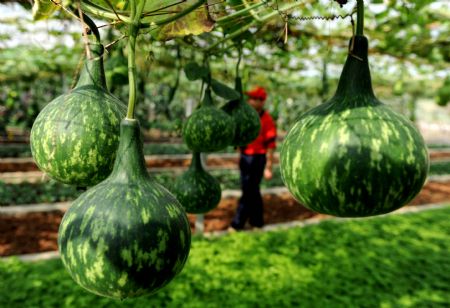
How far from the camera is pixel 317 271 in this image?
4953 millimetres

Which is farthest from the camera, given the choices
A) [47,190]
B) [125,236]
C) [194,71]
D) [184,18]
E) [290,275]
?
[47,190]

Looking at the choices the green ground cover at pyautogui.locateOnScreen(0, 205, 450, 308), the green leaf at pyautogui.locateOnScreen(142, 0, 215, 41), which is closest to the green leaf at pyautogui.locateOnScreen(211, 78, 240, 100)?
the green leaf at pyautogui.locateOnScreen(142, 0, 215, 41)

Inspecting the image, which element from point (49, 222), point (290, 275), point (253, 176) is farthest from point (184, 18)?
point (49, 222)

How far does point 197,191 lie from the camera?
6.38 ft

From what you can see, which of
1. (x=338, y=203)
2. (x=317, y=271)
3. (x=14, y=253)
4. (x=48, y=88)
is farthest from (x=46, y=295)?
(x=48, y=88)

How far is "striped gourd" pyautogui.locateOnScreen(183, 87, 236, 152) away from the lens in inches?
71.3

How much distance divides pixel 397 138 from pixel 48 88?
22.7m

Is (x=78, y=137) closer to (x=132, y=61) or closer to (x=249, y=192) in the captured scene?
(x=132, y=61)

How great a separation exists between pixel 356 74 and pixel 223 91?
37.3 inches

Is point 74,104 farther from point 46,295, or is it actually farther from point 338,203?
point 46,295

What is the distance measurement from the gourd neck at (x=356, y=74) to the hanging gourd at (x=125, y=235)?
21.3 inches

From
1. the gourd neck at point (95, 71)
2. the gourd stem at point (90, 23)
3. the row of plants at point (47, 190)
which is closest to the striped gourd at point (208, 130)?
the gourd neck at point (95, 71)

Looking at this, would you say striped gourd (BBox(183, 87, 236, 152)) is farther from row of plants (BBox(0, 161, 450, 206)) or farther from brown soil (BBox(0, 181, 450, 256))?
row of plants (BBox(0, 161, 450, 206))

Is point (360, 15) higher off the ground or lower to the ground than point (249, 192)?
higher
